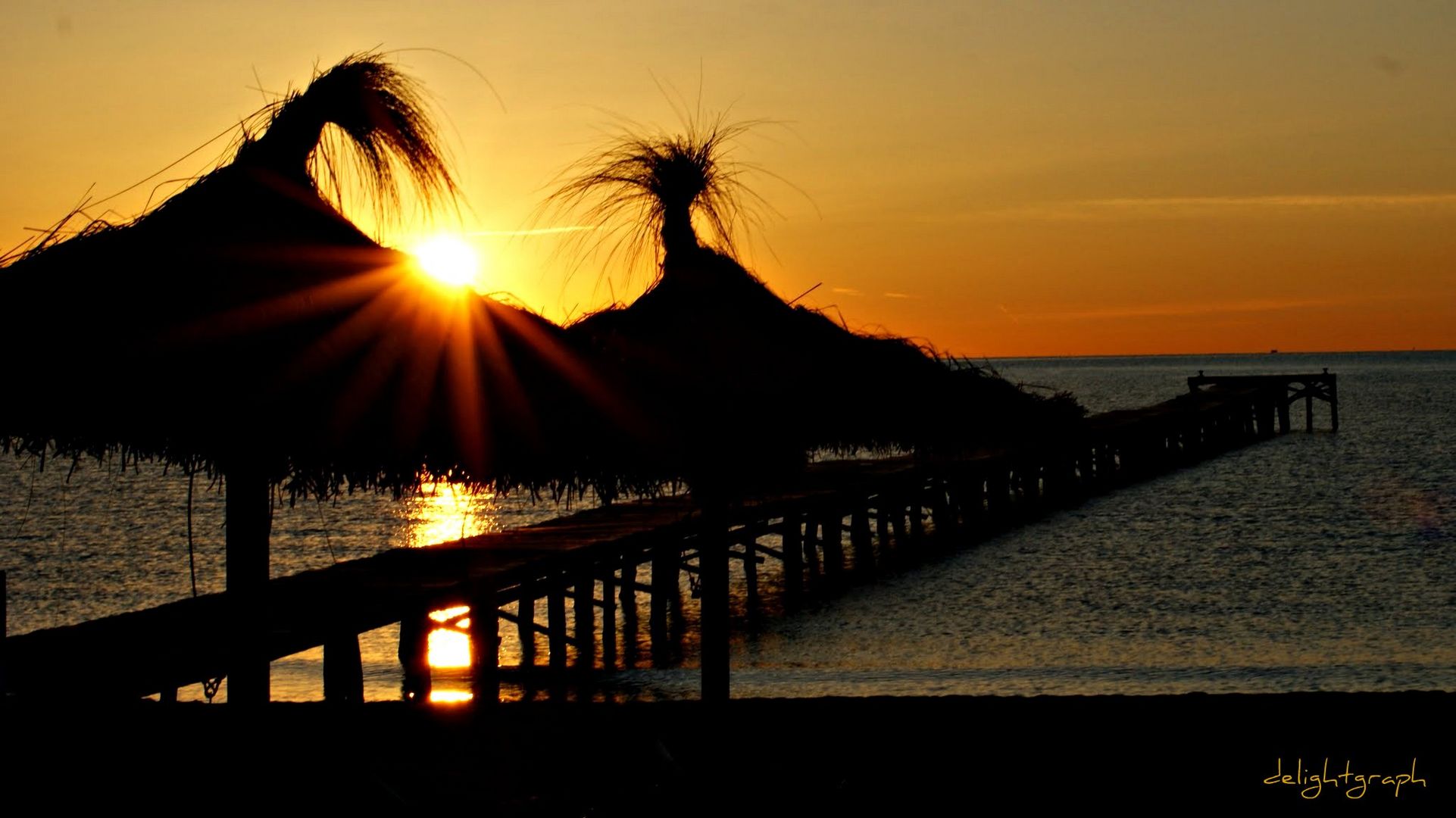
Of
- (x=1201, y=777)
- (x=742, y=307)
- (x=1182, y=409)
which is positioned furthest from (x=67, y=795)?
(x=1182, y=409)

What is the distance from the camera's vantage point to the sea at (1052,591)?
1598cm

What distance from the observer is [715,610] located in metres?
7.12

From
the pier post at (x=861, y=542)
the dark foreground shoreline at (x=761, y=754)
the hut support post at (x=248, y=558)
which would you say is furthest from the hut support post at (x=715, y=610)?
the pier post at (x=861, y=542)

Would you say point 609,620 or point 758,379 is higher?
point 758,379

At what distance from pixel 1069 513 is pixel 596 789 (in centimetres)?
3028

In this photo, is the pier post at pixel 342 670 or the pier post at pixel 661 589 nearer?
the pier post at pixel 342 670

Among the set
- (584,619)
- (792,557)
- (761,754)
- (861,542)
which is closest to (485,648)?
(584,619)

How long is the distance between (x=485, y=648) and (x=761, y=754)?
943 centimetres

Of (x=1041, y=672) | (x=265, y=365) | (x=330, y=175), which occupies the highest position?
(x=330, y=175)

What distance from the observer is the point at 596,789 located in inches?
218

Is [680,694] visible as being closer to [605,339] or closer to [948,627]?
[948,627]

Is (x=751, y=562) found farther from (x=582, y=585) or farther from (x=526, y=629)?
(x=526, y=629)

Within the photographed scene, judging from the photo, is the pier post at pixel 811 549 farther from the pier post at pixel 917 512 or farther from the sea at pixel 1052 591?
the pier post at pixel 917 512

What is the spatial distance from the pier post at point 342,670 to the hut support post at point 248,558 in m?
5.21
